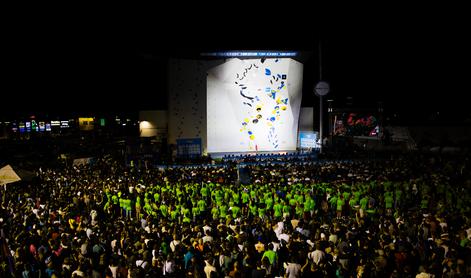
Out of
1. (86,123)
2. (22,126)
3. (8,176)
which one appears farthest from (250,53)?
(22,126)

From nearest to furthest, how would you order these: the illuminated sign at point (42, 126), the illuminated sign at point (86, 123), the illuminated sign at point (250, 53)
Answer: the illuminated sign at point (250, 53), the illuminated sign at point (42, 126), the illuminated sign at point (86, 123)

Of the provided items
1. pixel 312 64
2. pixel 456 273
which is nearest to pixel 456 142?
pixel 312 64

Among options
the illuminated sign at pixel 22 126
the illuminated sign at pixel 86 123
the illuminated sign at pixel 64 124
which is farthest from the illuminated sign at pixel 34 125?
the illuminated sign at pixel 86 123

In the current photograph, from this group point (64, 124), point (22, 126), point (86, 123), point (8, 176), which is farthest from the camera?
point (64, 124)

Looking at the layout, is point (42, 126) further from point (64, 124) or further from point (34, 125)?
point (64, 124)

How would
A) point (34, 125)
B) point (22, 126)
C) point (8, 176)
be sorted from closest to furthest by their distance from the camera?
point (8, 176)
point (22, 126)
point (34, 125)

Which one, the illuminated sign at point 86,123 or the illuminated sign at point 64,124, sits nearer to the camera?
the illuminated sign at point 86,123

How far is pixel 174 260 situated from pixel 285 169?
36.9 feet

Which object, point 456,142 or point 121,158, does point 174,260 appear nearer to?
point 121,158

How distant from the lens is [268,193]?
1123 cm

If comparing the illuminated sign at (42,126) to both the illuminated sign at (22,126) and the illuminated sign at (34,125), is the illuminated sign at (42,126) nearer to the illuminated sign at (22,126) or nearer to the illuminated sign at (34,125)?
the illuminated sign at (34,125)

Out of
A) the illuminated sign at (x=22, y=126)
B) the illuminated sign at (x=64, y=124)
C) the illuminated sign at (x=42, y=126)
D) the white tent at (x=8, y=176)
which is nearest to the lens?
the white tent at (x=8, y=176)

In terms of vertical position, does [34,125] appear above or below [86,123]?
below

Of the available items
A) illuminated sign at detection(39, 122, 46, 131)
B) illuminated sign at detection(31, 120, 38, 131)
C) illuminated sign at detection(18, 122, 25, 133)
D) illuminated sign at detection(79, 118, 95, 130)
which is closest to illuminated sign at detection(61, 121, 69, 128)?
illuminated sign at detection(39, 122, 46, 131)
